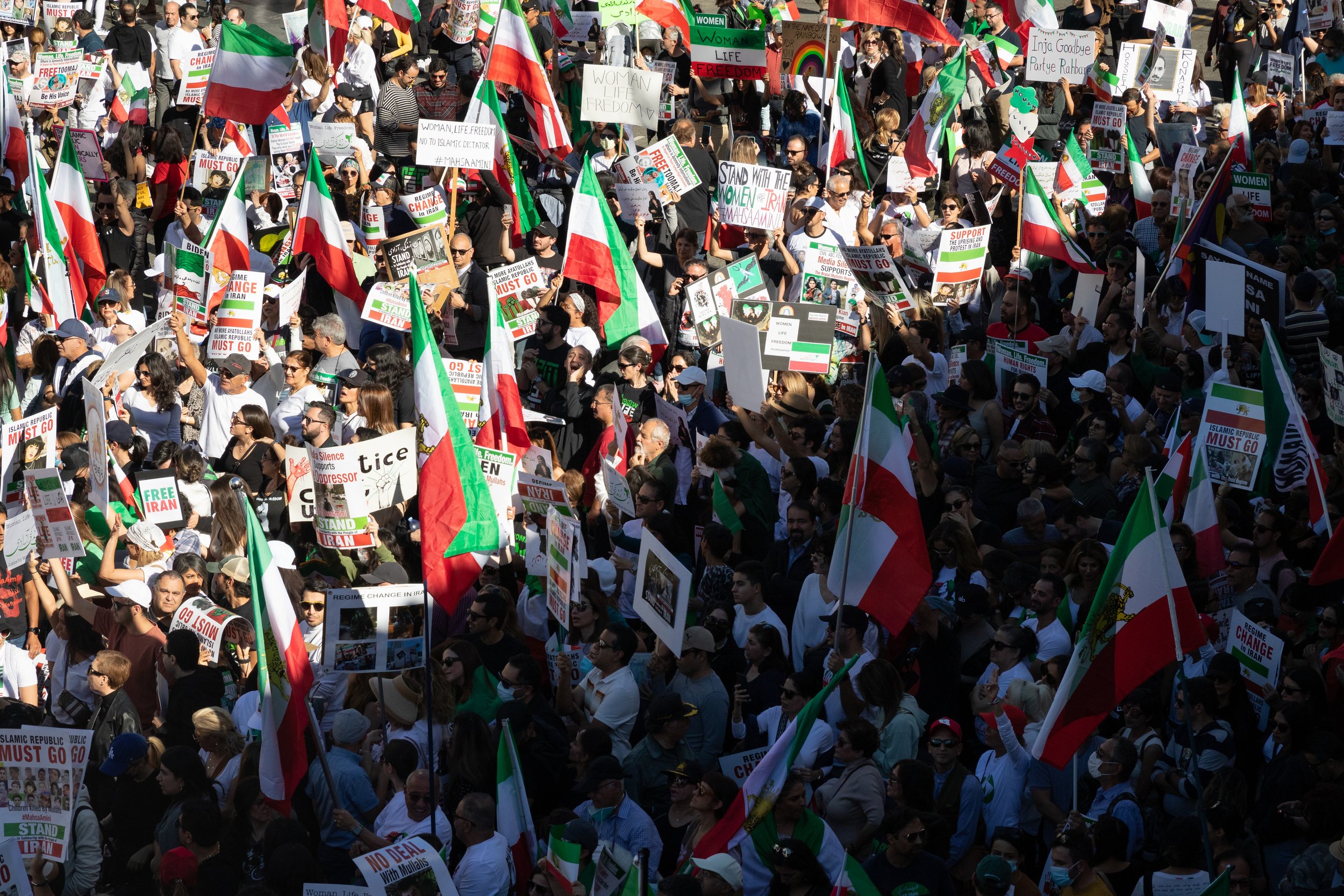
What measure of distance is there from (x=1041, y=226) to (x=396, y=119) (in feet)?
21.8

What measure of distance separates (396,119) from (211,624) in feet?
28.6

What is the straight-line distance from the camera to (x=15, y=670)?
32.4 ft

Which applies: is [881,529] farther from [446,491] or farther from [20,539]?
[20,539]

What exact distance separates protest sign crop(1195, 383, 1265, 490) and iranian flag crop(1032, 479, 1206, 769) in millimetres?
2788

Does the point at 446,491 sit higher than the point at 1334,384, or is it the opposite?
the point at 1334,384

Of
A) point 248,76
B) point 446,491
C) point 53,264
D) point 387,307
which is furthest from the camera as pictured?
point 248,76

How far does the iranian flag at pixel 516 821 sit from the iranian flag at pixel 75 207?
9.05m

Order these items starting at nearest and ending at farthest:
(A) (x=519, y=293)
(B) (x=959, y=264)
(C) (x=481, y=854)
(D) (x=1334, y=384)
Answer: (C) (x=481, y=854), (D) (x=1334, y=384), (A) (x=519, y=293), (B) (x=959, y=264)

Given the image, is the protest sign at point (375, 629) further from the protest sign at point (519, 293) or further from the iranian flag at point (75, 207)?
the iranian flag at point (75, 207)

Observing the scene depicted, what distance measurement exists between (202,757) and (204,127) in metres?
9.63

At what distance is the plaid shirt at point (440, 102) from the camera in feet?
56.7

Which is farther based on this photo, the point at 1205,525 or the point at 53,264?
the point at 53,264

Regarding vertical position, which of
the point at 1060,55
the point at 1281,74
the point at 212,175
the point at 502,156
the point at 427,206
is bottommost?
the point at 212,175

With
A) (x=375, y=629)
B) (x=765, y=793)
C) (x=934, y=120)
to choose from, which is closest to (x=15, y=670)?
(x=375, y=629)
